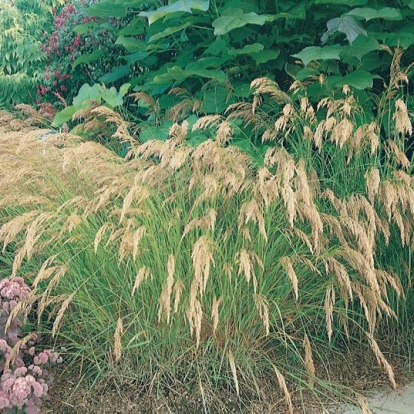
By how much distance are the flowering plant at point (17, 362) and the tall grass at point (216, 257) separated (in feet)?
0.31

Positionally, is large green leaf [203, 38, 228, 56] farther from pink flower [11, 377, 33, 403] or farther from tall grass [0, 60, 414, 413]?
pink flower [11, 377, 33, 403]

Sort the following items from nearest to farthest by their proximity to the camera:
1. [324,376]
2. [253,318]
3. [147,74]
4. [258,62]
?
[253,318] → [324,376] → [258,62] → [147,74]

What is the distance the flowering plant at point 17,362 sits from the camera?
2.25m

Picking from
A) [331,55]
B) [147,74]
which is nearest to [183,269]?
[331,55]

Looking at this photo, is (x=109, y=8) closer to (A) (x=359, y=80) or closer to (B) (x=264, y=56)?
(B) (x=264, y=56)

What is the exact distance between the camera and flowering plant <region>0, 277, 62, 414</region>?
2254 millimetres

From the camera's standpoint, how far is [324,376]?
2881 mm

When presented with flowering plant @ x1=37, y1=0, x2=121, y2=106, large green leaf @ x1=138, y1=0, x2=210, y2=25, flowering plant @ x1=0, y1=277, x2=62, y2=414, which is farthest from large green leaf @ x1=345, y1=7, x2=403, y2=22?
flowering plant @ x1=37, y1=0, x2=121, y2=106

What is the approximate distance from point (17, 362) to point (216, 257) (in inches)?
35.3

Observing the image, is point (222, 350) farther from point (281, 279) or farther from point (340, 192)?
point (340, 192)

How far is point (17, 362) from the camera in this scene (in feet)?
8.12

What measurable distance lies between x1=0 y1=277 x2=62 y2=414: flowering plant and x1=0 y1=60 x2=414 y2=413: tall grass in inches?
3.7

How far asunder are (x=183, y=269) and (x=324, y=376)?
844mm

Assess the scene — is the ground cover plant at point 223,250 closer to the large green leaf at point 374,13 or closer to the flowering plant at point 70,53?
the large green leaf at point 374,13
